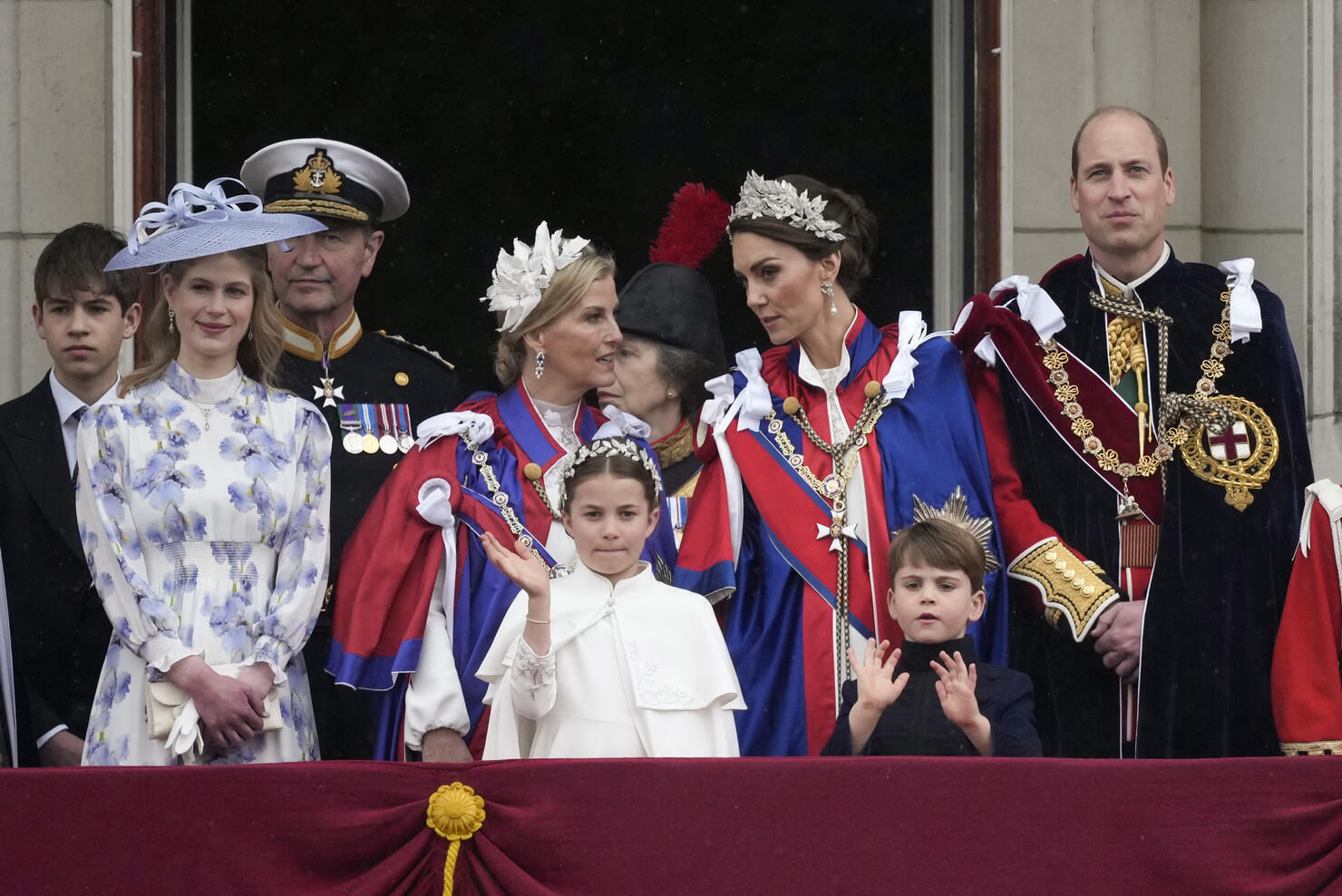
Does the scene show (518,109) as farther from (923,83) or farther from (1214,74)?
(1214,74)

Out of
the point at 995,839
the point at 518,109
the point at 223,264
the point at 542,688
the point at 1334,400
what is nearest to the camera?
the point at 995,839

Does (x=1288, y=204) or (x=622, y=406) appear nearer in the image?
(x=622, y=406)

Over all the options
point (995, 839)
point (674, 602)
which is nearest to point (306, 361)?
point (674, 602)

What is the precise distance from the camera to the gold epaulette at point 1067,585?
401cm

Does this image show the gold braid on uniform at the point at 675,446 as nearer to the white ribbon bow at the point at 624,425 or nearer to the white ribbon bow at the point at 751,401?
the white ribbon bow at the point at 624,425

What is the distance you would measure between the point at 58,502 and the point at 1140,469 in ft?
8.01

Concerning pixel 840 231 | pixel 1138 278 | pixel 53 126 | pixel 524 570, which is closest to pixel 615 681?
pixel 524 570

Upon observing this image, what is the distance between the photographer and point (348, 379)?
4.80 m

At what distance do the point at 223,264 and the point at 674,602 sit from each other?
3.98 feet

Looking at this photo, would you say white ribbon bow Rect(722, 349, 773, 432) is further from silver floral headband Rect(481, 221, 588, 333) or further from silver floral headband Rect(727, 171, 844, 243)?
silver floral headband Rect(481, 221, 588, 333)

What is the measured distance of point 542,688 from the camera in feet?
11.8

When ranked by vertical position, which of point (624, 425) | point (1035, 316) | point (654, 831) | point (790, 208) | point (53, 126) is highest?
point (53, 126)

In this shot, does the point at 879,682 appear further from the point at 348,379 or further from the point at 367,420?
the point at 348,379

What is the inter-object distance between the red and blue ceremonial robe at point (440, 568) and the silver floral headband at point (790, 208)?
710 mm
